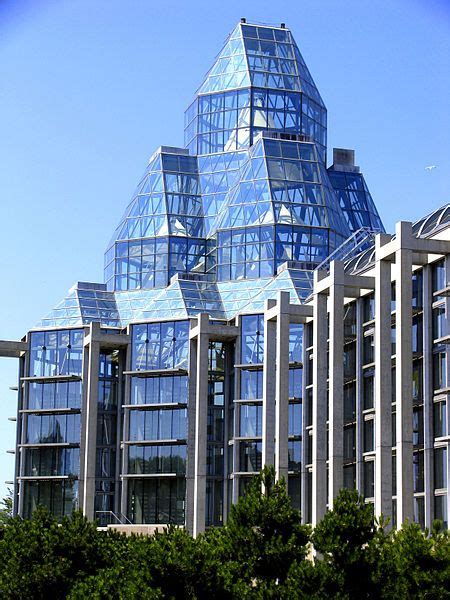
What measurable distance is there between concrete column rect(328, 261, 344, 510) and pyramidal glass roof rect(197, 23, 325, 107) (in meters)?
48.1

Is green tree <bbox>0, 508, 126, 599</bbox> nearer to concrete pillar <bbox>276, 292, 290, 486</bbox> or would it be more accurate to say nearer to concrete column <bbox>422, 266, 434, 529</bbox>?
concrete column <bbox>422, 266, 434, 529</bbox>

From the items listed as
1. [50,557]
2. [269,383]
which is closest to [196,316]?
[269,383]

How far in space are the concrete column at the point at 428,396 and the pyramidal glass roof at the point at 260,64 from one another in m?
52.7

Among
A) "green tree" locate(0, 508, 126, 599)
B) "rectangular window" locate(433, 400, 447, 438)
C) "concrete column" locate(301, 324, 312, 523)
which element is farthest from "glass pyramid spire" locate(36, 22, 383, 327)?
"green tree" locate(0, 508, 126, 599)

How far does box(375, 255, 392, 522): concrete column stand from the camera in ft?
205

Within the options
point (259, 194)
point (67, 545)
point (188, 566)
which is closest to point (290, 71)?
point (259, 194)

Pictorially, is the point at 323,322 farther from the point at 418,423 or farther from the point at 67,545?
the point at 67,545

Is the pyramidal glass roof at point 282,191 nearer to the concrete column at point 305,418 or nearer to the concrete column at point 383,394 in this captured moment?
the concrete column at point 305,418

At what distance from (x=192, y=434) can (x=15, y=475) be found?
59.8 feet

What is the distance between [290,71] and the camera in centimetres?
11625

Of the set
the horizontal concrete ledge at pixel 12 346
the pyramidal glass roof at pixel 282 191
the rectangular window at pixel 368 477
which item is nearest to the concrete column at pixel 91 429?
the horizontal concrete ledge at pixel 12 346

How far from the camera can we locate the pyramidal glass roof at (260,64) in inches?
4537

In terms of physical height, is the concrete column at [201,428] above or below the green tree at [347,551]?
above

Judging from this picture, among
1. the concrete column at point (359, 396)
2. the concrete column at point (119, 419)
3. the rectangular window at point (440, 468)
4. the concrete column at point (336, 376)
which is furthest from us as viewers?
the concrete column at point (119, 419)
